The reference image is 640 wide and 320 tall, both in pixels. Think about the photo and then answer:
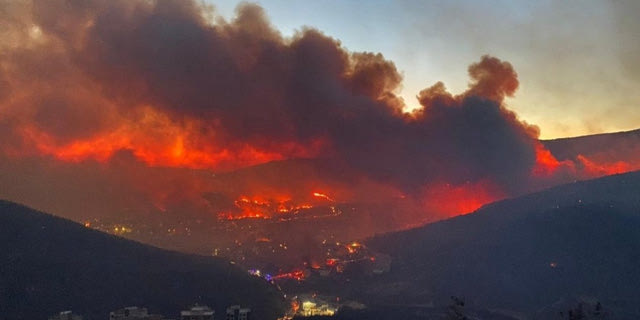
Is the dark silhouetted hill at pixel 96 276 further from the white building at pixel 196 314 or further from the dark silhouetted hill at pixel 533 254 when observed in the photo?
the dark silhouetted hill at pixel 533 254

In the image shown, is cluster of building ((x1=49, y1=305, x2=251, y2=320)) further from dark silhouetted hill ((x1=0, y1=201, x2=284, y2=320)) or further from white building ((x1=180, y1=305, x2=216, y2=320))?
dark silhouetted hill ((x1=0, y1=201, x2=284, y2=320))

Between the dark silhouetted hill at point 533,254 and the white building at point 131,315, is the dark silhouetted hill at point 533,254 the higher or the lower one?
the higher one

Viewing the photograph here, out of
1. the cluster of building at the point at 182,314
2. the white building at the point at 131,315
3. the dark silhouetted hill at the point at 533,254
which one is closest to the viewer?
the cluster of building at the point at 182,314

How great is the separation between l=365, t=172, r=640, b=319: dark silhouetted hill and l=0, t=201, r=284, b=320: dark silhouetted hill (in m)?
30.0

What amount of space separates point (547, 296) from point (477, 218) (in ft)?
133

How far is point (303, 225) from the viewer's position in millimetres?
167750

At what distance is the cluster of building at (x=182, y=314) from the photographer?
78.1 m

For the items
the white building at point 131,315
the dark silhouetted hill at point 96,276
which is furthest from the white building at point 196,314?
the dark silhouetted hill at point 96,276

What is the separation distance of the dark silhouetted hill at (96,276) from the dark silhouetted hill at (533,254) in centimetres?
3003

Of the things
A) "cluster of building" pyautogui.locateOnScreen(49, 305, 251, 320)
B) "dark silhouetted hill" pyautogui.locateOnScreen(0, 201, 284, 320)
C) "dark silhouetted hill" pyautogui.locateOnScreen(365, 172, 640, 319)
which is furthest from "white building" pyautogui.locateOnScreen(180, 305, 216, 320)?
"dark silhouetted hill" pyautogui.locateOnScreen(365, 172, 640, 319)

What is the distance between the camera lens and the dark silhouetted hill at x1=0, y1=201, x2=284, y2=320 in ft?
279

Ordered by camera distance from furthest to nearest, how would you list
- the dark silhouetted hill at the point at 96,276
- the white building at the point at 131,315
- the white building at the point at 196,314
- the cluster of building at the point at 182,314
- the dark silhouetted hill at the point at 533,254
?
the dark silhouetted hill at the point at 533,254, the dark silhouetted hill at the point at 96,276, the white building at the point at 196,314, the white building at the point at 131,315, the cluster of building at the point at 182,314

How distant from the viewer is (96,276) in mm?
94188

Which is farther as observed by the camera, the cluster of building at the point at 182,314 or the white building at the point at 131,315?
the white building at the point at 131,315
